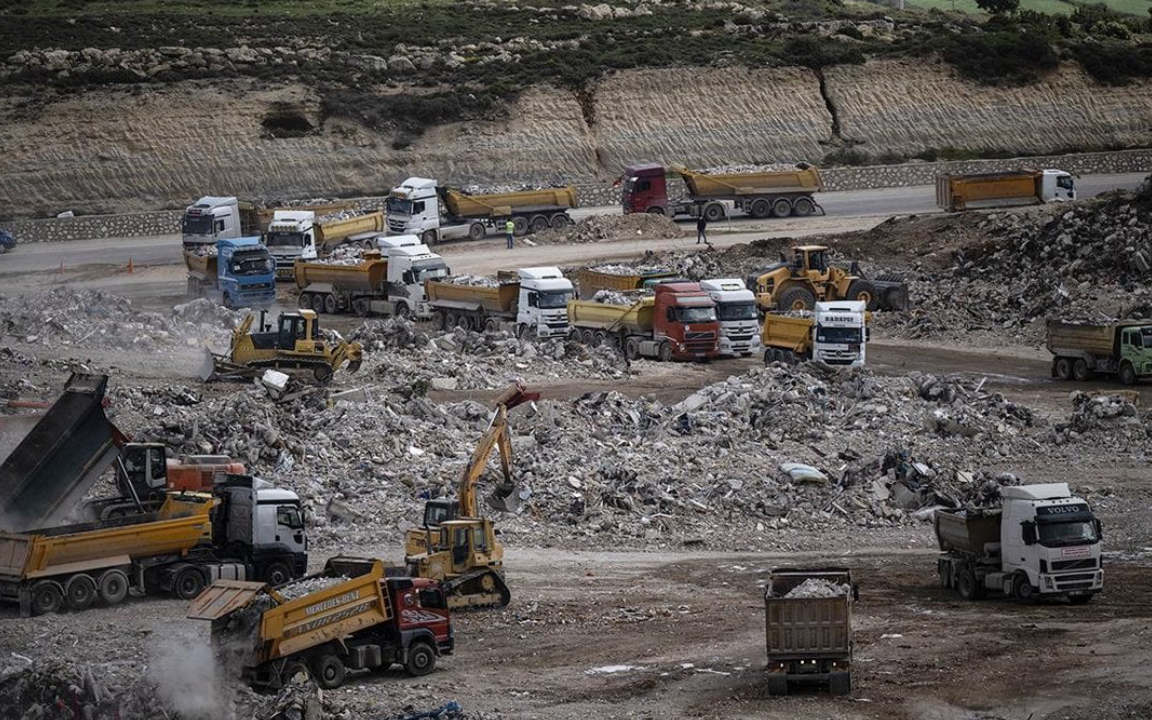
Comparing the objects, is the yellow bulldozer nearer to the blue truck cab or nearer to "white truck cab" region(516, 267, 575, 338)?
"white truck cab" region(516, 267, 575, 338)

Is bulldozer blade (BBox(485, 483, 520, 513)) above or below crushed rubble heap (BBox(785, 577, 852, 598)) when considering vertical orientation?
below

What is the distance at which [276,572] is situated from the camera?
25.8m

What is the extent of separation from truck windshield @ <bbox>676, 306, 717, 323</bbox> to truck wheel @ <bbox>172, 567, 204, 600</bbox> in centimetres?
2017

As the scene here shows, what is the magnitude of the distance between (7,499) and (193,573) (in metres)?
3.08

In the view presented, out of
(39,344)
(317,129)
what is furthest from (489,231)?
(39,344)

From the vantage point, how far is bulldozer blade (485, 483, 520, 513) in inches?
1162

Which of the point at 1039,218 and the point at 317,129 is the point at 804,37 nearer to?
the point at 317,129

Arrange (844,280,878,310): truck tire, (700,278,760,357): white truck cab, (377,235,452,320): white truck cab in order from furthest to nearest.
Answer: (377,235,452,320): white truck cab → (844,280,878,310): truck tire → (700,278,760,357): white truck cab

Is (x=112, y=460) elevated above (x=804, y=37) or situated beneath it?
situated beneath

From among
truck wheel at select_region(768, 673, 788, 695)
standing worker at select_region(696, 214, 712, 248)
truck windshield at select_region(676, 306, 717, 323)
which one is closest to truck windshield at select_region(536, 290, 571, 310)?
truck windshield at select_region(676, 306, 717, 323)

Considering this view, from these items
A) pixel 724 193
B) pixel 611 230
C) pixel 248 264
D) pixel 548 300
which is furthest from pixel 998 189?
pixel 248 264

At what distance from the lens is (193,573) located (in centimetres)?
2508

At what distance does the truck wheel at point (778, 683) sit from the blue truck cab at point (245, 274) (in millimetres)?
31798

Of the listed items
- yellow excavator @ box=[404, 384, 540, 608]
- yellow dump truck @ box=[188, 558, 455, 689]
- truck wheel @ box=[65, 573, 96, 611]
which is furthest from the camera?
truck wheel @ box=[65, 573, 96, 611]
